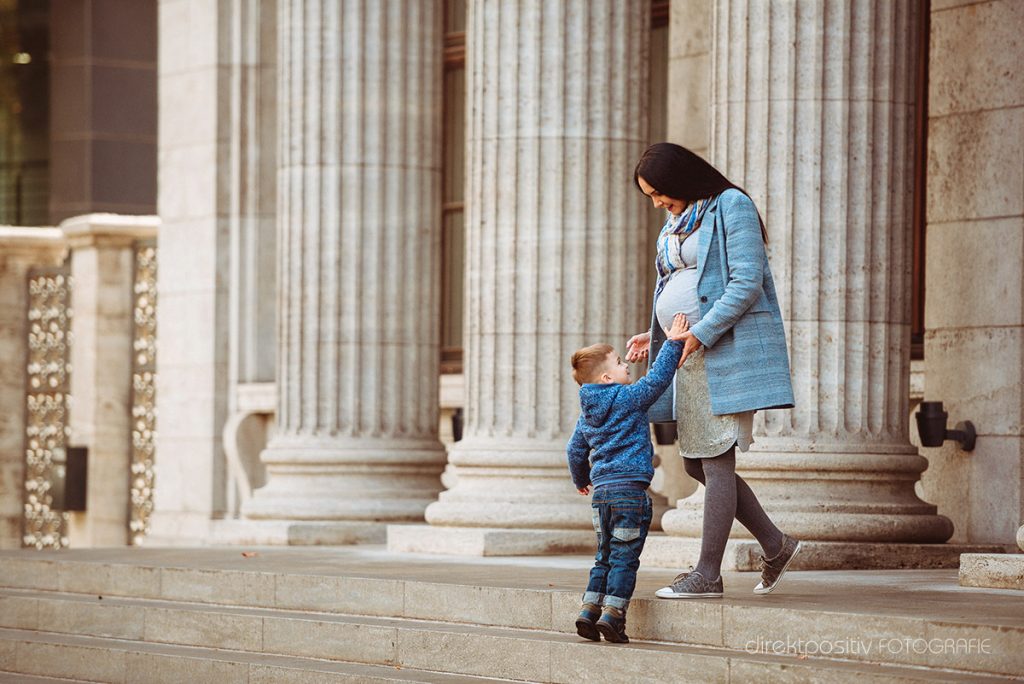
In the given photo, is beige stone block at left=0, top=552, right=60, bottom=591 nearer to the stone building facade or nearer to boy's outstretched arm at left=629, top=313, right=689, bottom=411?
the stone building facade

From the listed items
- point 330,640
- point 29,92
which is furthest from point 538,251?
point 29,92

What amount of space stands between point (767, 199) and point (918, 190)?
2980 mm

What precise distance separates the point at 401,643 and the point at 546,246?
15.2 feet

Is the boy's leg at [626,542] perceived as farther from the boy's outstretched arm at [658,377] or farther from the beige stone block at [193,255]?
the beige stone block at [193,255]

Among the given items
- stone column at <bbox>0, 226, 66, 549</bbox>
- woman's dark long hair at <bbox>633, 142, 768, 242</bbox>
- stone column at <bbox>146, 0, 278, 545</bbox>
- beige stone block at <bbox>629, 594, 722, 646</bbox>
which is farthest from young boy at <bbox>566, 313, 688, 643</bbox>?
stone column at <bbox>0, 226, 66, 549</bbox>

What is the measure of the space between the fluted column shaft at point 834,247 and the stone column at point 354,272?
180 inches

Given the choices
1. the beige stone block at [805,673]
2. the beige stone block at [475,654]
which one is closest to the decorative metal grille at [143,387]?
the beige stone block at [475,654]

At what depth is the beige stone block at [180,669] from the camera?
10992 mm

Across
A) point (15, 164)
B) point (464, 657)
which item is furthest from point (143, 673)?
point (15, 164)

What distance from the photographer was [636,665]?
30.7 feet

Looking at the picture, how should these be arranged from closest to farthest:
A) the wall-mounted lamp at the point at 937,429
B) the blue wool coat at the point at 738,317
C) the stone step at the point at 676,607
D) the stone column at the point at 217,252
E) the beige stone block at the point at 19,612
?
the stone step at the point at 676,607 < the blue wool coat at the point at 738,317 < the beige stone block at the point at 19,612 < the wall-mounted lamp at the point at 937,429 < the stone column at the point at 217,252

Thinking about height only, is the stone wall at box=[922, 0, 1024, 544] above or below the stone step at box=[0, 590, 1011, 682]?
above

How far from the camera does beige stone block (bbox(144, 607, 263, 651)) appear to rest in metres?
11.7

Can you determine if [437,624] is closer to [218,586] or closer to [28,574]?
[218,586]
